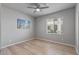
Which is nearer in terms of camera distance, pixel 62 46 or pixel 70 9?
pixel 70 9

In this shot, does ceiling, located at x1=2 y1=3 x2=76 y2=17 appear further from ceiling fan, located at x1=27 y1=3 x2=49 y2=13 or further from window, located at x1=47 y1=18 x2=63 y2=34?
window, located at x1=47 y1=18 x2=63 y2=34

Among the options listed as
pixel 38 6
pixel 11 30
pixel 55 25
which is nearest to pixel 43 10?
pixel 38 6

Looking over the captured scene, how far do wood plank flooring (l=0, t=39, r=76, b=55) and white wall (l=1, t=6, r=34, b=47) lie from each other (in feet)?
0.51

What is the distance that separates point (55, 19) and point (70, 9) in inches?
16.3

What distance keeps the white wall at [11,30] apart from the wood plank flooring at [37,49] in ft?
0.51

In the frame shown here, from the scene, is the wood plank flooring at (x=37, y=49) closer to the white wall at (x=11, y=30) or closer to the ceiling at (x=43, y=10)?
the white wall at (x=11, y=30)

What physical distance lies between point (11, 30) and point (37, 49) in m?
0.81

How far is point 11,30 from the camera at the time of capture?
1849mm

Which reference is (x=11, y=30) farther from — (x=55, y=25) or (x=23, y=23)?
(x=55, y=25)

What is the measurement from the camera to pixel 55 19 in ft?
6.14

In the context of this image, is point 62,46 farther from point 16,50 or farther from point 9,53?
point 9,53

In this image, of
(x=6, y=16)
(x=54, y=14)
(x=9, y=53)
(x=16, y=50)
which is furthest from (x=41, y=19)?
(x=9, y=53)

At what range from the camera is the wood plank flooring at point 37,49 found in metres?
1.82

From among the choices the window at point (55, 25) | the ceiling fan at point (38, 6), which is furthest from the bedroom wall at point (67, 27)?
the ceiling fan at point (38, 6)
